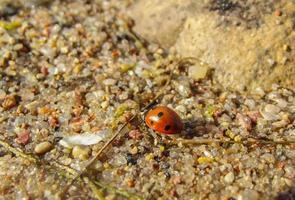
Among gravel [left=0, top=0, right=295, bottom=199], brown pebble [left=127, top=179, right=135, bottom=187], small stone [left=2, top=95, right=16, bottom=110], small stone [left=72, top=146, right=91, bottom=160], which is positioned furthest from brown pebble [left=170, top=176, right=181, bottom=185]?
small stone [left=2, top=95, right=16, bottom=110]

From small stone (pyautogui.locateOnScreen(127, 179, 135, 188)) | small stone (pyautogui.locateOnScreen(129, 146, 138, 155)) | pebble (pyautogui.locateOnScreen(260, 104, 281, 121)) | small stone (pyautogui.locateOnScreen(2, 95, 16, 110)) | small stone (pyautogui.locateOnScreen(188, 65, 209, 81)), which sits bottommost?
small stone (pyautogui.locateOnScreen(127, 179, 135, 188))

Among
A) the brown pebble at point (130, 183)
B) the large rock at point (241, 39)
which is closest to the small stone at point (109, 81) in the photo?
the large rock at point (241, 39)

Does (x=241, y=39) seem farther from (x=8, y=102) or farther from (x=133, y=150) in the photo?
(x=8, y=102)

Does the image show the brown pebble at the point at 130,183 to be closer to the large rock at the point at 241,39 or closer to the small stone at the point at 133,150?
the small stone at the point at 133,150

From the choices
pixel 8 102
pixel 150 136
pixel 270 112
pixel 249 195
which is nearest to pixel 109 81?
pixel 150 136

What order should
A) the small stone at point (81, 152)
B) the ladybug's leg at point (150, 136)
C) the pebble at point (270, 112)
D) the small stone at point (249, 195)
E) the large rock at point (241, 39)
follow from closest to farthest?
the small stone at point (249, 195) → the small stone at point (81, 152) → the ladybug's leg at point (150, 136) → the pebble at point (270, 112) → the large rock at point (241, 39)

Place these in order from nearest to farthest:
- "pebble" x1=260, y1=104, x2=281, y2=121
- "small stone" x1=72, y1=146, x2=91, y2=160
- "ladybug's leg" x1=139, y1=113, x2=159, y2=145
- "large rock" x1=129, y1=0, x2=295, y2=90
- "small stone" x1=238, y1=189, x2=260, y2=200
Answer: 1. "small stone" x1=238, y1=189, x2=260, y2=200
2. "small stone" x1=72, y1=146, x2=91, y2=160
3. "ladybug's leg" x1=139, y1=113, x2=159, y2=145
4. "pebble" x1=260, y1=104, x2=281, y2=121
5. "large rock" x1=129, y1=0, x2=295, y2=90

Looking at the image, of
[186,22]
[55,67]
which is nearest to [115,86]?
[55,67]

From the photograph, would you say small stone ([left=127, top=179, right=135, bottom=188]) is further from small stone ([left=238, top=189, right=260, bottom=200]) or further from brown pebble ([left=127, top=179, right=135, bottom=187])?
small stone ([left=238, top=189, right=260, bottom=200])

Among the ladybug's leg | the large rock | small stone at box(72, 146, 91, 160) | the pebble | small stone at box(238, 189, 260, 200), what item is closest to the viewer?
small stone at box(238, 189, 260, 200)
